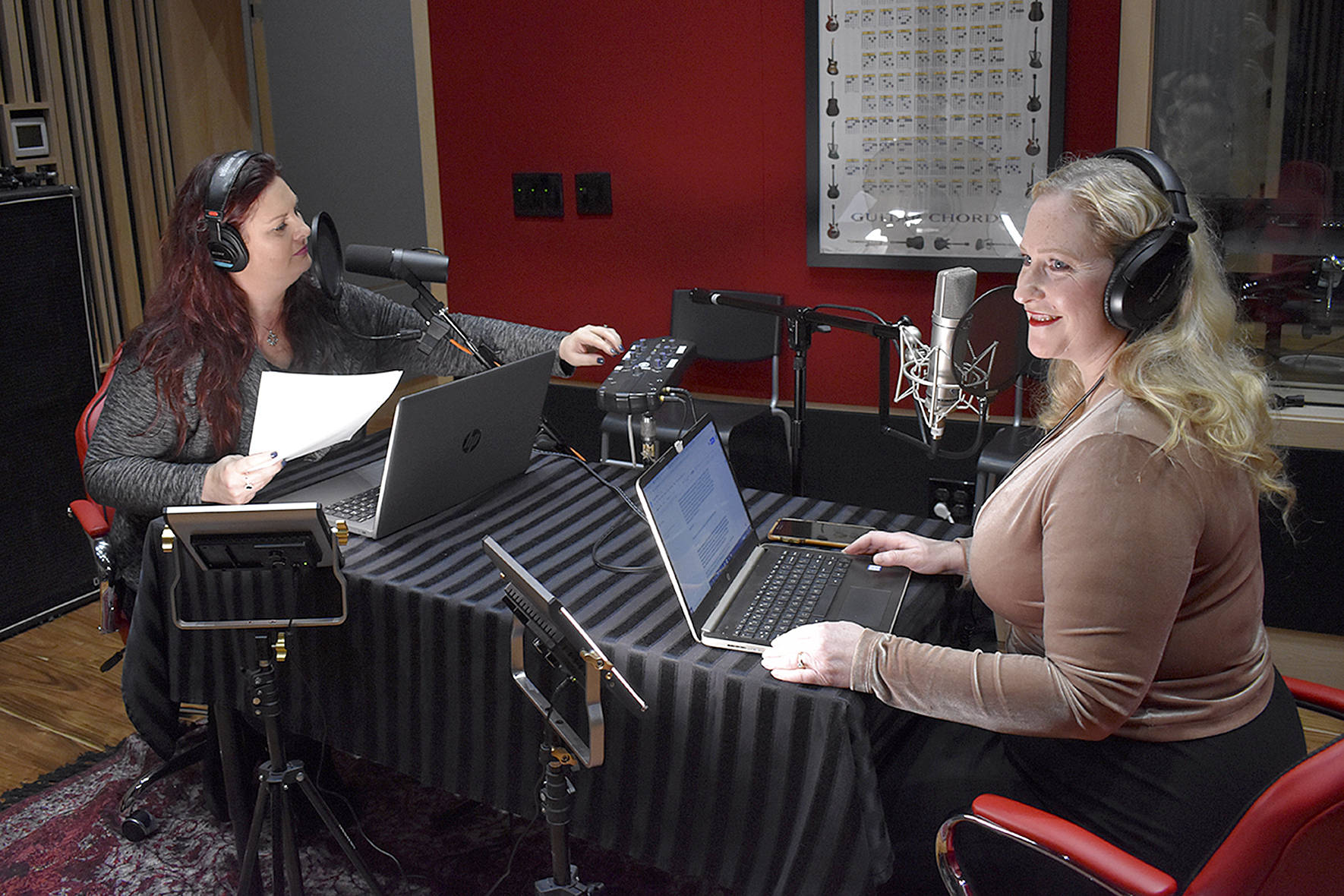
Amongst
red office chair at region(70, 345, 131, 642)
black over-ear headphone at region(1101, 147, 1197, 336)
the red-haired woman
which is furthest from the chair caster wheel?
black over-ear headphone at region(1101, 147, 1197, 336)

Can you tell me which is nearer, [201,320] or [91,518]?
[201,320]

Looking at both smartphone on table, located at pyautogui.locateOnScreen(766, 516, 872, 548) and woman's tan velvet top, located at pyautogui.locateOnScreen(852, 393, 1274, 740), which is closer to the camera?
woman's tan velvet top, located at pyautogui.locateOnScreen(852, 393, 1274, 740)

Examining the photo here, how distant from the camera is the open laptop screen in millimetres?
1541

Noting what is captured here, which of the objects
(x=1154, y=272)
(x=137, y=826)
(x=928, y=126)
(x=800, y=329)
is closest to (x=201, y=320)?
(x=137, y=826)

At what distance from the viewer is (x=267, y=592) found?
1.88 metres

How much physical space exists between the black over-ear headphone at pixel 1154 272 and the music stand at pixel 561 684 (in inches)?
30.7

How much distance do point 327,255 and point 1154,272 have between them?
4.81 ft

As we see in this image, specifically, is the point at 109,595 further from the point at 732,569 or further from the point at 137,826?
the point at 732,569

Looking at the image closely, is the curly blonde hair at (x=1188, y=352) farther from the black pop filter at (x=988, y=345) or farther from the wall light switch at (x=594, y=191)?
the wall light switch at (x=594, y=191)

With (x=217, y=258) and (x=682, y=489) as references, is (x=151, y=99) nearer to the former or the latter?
(x=217, y=258)

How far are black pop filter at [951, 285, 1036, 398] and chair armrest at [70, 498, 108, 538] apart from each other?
1.74 metres

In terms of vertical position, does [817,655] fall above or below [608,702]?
above

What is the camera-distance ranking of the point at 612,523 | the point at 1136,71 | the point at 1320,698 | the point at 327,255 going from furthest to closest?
the point at 1136,71
the point at 327,255
the point at 612,523
the point at 1320,698

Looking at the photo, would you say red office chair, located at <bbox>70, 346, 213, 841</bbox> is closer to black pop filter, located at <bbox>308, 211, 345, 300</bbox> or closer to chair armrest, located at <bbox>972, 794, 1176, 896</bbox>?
black pop filter, located at <bbox>308, 211, 345, 300</bbox>
